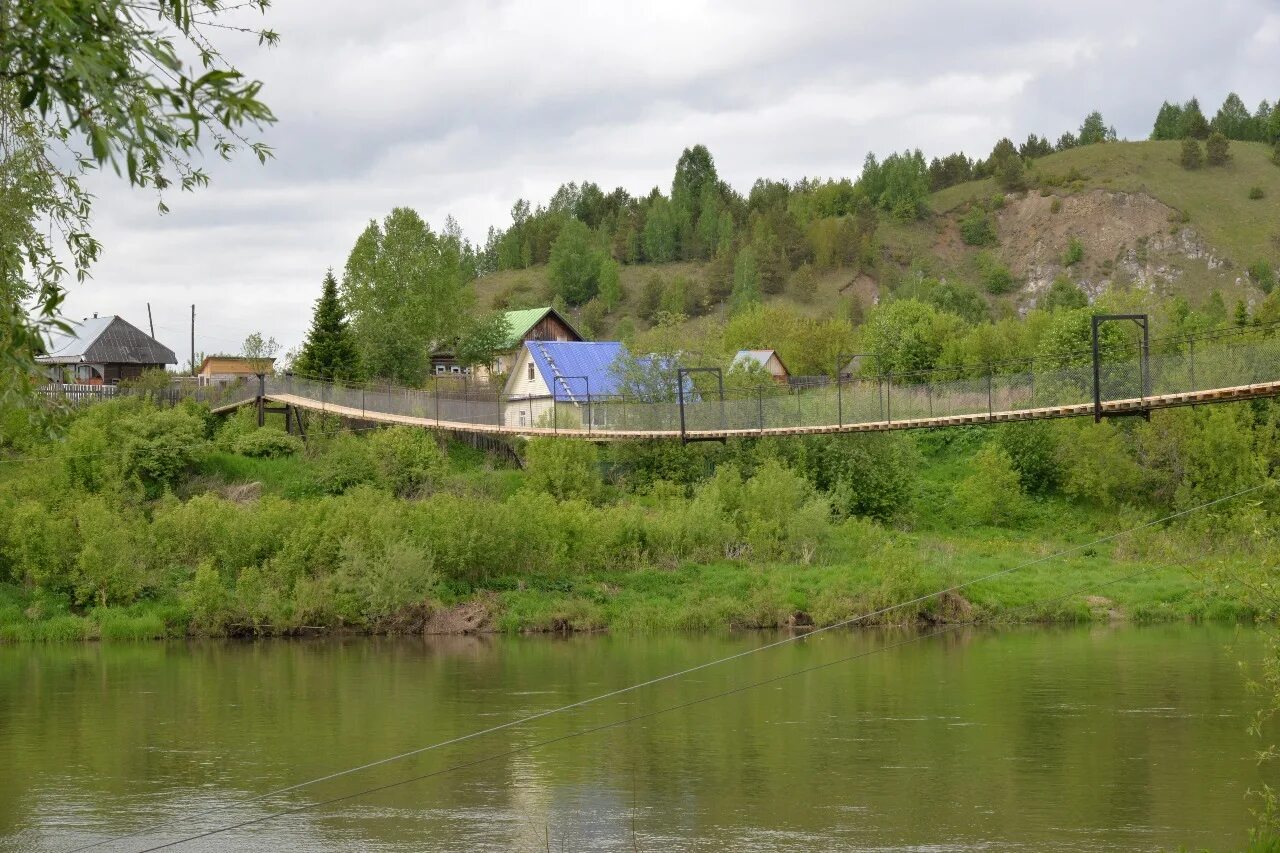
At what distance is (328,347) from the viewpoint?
4675cm

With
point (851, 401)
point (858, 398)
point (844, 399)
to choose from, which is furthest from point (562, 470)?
point (858, 398)

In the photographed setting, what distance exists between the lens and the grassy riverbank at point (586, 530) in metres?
32.4

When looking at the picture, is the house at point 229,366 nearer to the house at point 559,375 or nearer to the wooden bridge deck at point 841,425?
the house at point 559,375

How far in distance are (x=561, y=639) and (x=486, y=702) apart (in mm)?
8643

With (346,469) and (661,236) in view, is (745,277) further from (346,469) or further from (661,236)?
(346,469)

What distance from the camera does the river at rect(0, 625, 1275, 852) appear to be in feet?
49.5

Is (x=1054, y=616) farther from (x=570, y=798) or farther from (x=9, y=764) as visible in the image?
(x=9, y=764)

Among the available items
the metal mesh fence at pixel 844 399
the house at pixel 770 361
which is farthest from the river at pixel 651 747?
the house at pixel 770 361

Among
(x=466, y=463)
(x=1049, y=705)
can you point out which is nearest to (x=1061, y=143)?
(x=466, y=463)

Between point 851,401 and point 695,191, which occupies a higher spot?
point 695,191

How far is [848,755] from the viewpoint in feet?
61.3

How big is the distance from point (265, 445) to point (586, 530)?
11623mm

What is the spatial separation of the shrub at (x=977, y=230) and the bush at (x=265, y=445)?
75239mm

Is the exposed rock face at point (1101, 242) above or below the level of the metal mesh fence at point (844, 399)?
above
